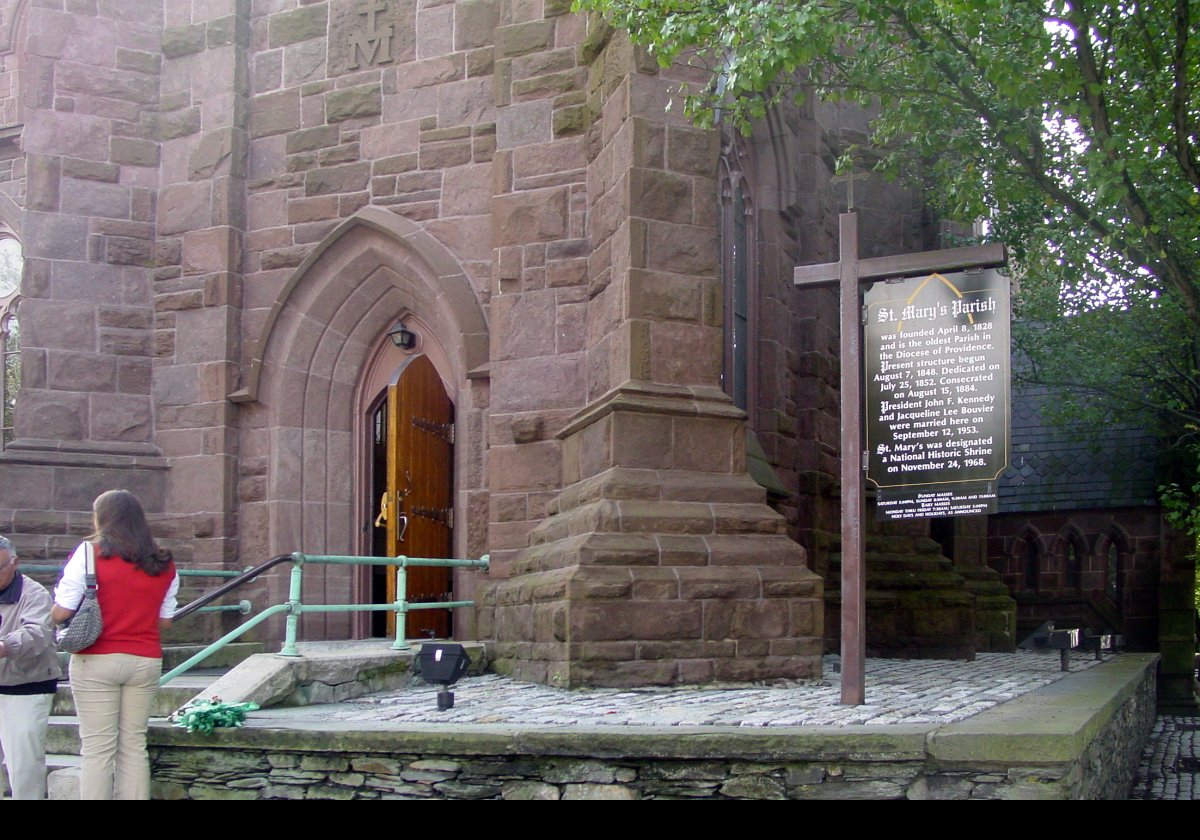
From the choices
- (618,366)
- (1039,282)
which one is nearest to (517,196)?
(618,366)

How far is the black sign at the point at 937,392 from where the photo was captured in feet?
25.3

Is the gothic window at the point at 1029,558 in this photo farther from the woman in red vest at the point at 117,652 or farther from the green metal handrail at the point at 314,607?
the woman in red vest at the point at 117,652

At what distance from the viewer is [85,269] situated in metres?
12.9

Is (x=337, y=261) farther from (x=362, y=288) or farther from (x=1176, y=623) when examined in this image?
(x=1176, y=623)

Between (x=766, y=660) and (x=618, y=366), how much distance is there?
2.23 metres

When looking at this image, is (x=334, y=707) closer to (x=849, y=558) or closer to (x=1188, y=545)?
(x=849, y=558)

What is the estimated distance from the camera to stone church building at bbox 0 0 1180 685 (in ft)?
37.4

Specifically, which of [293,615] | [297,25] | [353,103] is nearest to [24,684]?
[293,615]

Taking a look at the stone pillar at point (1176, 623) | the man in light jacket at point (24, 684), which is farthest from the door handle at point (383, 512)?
the stone pillar at point (1176, 623)

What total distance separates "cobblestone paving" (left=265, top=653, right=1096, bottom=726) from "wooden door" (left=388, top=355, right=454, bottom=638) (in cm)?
269

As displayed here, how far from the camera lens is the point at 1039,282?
19.5 m

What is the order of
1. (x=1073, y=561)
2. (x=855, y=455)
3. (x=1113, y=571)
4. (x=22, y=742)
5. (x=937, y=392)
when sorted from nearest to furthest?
(x=22, y=742) → (x=937, y=392) → (x=855, y=455) → (x=1113, y=571) → (x=1073, y=561)

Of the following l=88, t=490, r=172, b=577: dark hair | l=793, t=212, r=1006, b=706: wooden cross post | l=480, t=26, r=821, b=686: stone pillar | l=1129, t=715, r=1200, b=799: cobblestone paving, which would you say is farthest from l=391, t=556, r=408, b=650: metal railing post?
l=1129, t=715, r=1200, b=799: cobblestone paving

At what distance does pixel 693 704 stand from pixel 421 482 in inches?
209
